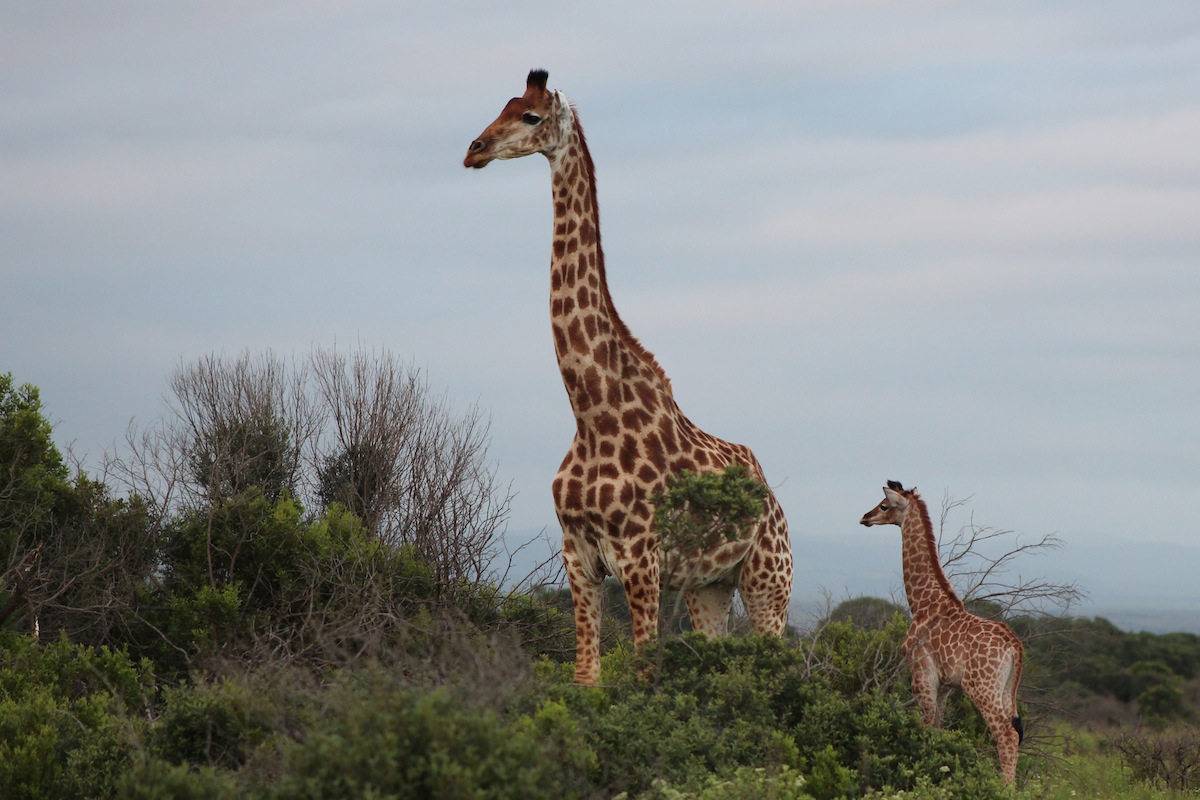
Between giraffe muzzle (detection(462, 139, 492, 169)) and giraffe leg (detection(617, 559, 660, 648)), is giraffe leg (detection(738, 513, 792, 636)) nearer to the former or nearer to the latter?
giraffe leg (detection(617, 559, 660, 648))

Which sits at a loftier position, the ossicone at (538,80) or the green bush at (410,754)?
the ossicone at (538,80)

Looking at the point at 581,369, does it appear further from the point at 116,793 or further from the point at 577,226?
the point at 116,793

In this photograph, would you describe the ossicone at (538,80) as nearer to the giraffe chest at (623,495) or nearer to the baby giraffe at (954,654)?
the giraffe chest at (623,495)

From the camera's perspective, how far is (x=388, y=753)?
18.3 feet

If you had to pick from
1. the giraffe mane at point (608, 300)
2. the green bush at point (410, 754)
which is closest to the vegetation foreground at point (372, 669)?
the green bush at point (410, 754)

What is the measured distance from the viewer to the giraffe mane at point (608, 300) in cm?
955

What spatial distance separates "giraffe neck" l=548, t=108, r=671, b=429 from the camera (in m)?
9.25

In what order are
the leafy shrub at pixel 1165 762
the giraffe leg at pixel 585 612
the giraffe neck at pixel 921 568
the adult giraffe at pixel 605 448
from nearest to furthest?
the adult giraffe at pixel 605 448 < the giraffe leg at pixel 585 612 < the giraffe neck at pixel 921 568 < the leafy shrub at pixel 1165 762

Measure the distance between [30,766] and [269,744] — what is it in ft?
8.72

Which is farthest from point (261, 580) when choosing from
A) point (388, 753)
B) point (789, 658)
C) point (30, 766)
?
point (388, 753)

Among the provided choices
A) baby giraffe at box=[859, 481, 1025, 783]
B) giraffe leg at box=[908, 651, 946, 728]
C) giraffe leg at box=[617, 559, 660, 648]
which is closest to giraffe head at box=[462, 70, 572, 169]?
giraffe leg at box=[617, 559, 660, 648]

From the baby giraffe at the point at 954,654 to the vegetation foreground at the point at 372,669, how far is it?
432 mm

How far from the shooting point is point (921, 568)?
403 inches

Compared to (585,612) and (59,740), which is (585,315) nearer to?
(585,612)
